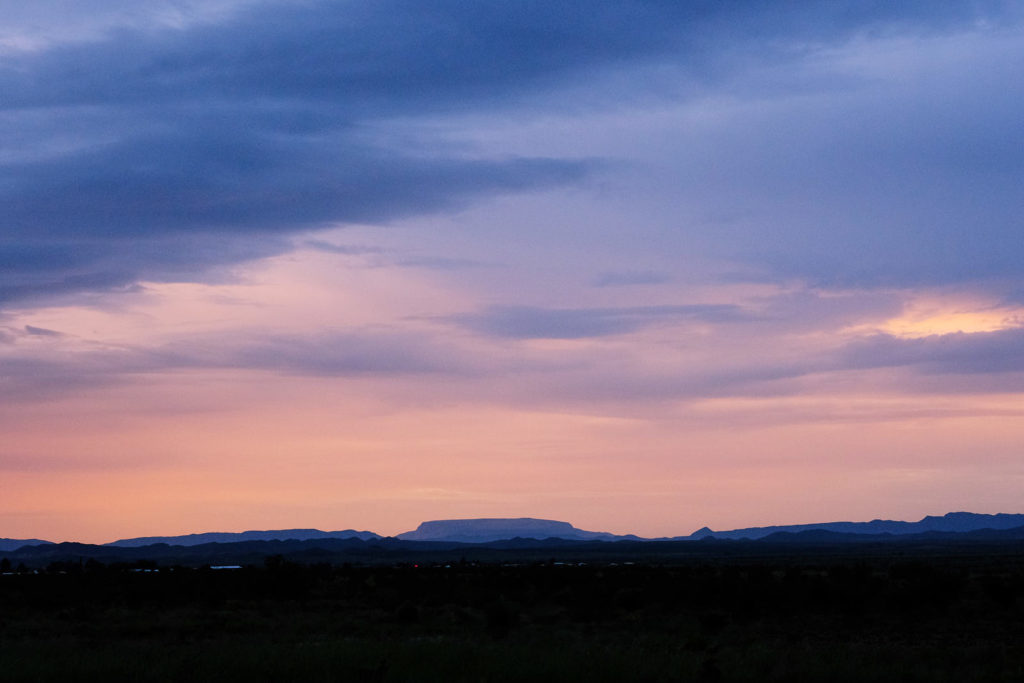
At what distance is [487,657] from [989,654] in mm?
11658

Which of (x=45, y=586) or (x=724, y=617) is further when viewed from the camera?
(x=45, y=586)

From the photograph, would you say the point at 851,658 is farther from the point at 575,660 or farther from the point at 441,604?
the point at 441,604

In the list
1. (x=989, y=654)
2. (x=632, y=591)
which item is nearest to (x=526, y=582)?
(x=632, y=591)

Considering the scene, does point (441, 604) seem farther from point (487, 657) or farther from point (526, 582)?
point (487, 657)

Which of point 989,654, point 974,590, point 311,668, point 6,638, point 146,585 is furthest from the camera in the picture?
point 146,585

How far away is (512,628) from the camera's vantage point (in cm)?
3816

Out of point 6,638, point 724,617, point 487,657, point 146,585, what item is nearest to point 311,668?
point 487,657

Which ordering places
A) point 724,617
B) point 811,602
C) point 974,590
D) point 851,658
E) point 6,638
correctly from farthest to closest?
point 974,590
point 811,602
point 724,617
point 6,638
point 851,658

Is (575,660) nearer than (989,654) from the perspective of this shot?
Yes

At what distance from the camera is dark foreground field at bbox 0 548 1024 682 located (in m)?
22.2

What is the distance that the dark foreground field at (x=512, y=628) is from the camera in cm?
2225

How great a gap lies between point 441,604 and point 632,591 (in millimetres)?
8267

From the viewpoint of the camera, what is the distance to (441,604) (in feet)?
163

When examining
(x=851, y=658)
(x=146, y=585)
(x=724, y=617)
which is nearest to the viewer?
(x=851, y=658)
